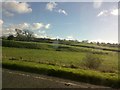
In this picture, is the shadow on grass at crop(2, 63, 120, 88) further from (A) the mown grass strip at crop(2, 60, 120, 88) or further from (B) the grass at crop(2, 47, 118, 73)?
(B) the grass at crop(2, 47, 118, 73)

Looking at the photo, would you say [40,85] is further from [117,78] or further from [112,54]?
[112,54]

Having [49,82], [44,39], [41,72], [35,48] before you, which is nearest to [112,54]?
[35,48]

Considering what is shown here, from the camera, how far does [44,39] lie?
3081 inches

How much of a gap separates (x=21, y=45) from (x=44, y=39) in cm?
1406

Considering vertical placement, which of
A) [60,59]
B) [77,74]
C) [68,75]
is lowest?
[60,59]

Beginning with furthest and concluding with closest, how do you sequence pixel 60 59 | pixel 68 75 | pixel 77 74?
pixel 60 59
pixel 68 75
pixel 77 74

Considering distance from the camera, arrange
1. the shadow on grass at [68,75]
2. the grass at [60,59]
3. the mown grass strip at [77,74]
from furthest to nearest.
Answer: the grass at [60,59] < the mown grass strip at [77,74] < the shadow on grass at [68,75]

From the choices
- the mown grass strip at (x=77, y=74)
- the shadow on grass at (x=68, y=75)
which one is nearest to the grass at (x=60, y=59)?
the mown grass strip at (x=77, y=74)

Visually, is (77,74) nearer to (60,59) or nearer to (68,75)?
(68,75)

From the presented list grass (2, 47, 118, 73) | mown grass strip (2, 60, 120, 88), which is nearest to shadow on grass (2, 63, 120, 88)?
mown grass strip (2, 60, 120, 88)

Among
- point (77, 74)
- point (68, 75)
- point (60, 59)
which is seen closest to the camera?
point (77, 74)

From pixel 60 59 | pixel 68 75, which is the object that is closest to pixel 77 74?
pixel 68 75

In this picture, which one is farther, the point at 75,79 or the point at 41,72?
the point at 41,72

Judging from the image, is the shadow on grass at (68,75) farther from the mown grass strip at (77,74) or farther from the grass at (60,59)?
the grass at (60,59)
